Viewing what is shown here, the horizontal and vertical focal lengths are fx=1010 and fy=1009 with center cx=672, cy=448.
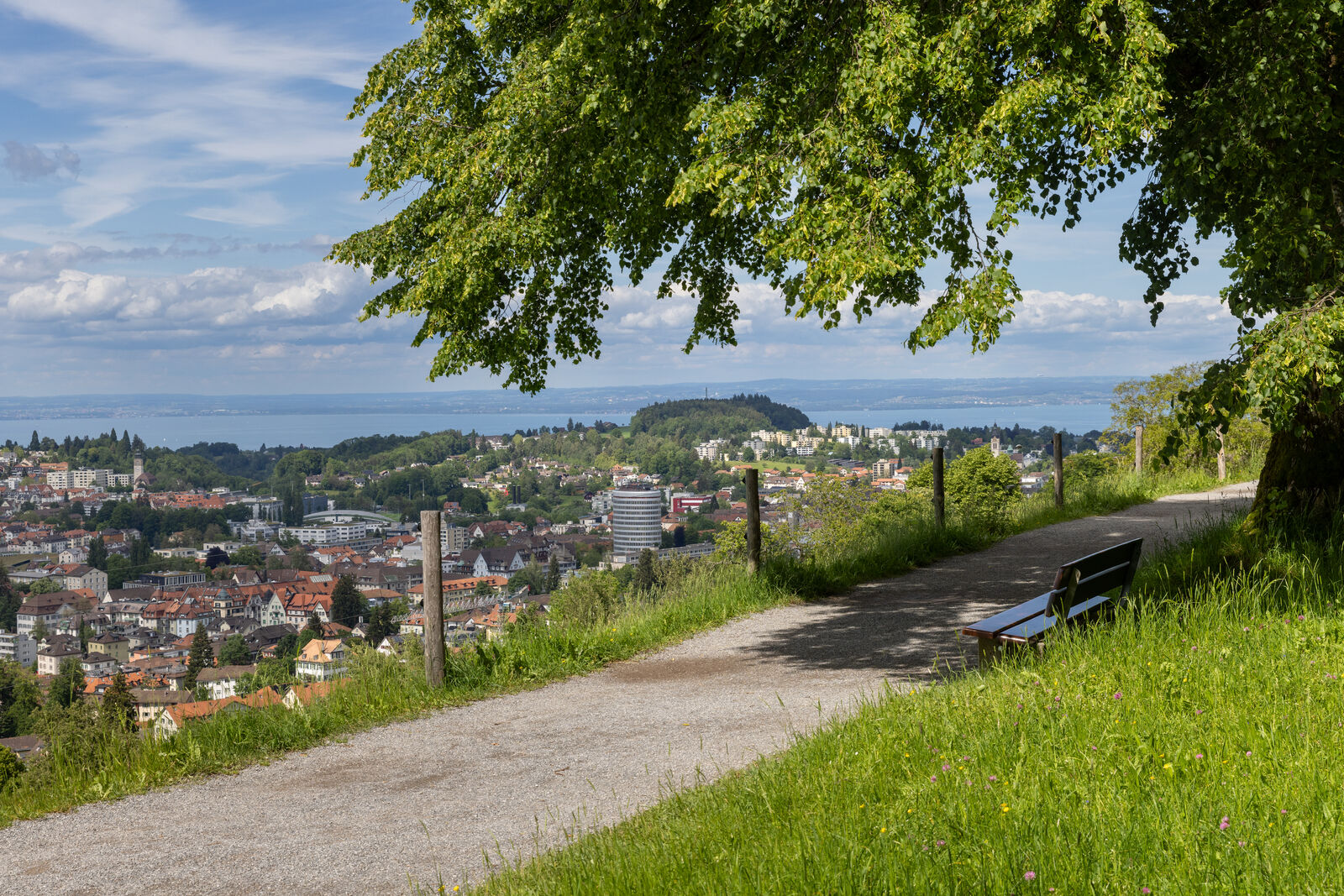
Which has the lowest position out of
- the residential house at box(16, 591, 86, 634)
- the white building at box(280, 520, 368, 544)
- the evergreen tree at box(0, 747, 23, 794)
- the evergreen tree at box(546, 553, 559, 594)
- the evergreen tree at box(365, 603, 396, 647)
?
the residential house at box(16, 591, 86, 634)

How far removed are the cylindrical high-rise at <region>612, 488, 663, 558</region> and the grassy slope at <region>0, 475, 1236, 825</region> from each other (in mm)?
21572

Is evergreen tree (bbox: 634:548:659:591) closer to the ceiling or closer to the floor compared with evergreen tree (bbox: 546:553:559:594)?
closer to the ceiling

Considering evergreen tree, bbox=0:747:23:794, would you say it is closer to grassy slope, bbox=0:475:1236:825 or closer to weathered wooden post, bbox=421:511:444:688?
grassy slope, bbox=0:475:1236:825

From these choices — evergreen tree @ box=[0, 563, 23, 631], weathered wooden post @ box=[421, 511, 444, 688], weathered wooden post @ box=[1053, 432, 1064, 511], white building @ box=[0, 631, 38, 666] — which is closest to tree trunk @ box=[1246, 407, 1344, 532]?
weathered wooden post @ box=[421, 511, 444, 688]

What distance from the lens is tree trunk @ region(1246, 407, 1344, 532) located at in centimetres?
891

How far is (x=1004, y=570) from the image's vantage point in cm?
1237

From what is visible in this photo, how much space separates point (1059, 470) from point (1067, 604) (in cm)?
1324

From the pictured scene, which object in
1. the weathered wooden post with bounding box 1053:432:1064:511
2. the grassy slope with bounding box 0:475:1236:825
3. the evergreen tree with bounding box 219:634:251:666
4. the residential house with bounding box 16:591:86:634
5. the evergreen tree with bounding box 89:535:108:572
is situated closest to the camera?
the grassy slope with bounding box 0:475:1236:825

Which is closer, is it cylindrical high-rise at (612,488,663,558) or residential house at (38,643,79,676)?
residential house at (38,643,79,676)

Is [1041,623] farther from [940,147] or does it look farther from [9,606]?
[9,606]

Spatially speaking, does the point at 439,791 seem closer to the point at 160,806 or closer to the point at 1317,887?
the point at 160,806

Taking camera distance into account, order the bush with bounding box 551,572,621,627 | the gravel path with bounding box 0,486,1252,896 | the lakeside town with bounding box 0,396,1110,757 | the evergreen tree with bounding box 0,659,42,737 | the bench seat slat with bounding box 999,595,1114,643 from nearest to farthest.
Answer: the gravel path with bounding box 0,486,1252,896, the bench seat slat with bounding box 999,595,1114,643, the lakeside town with bounding box 0,396,1110,757, the bush with bounding box 551,572,621,627, the evergreen tree with bounding box 0,659,42,737

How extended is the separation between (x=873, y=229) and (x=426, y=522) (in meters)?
3.88

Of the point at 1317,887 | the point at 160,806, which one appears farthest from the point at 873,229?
the point at 160,806
